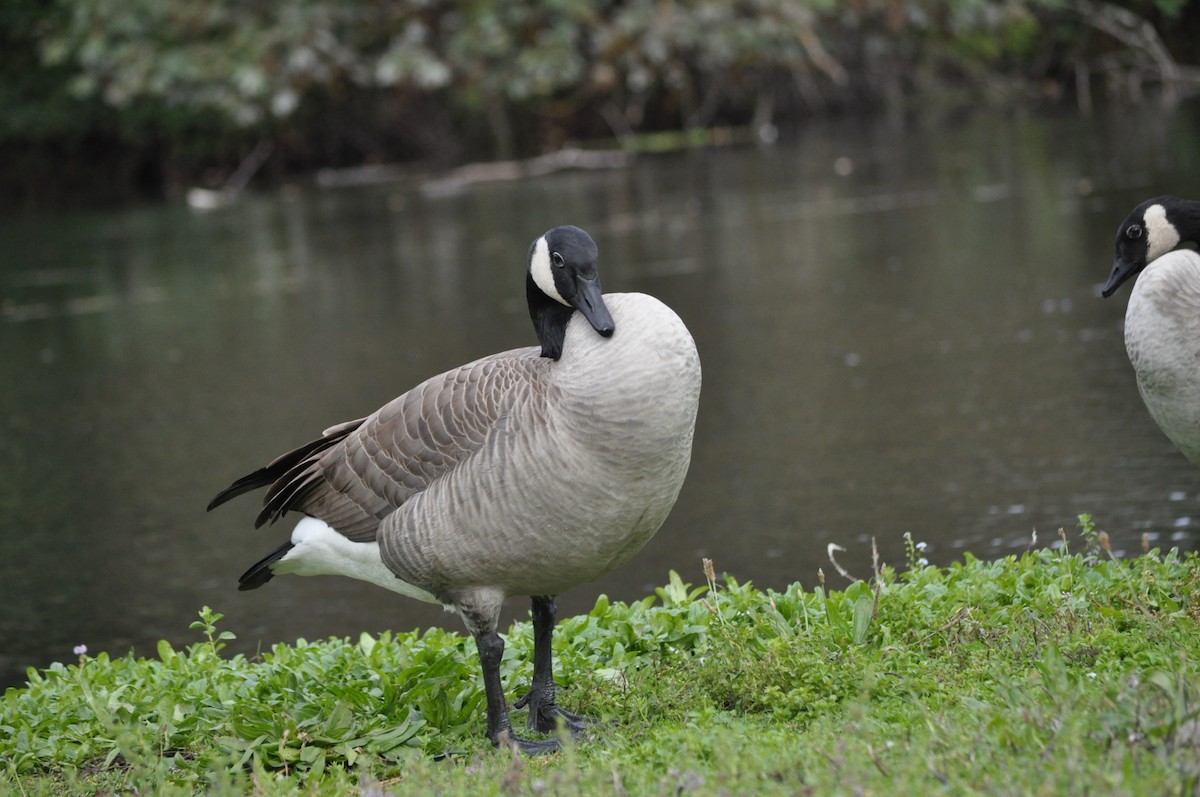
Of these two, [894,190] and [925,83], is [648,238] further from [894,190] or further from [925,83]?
[925,83]

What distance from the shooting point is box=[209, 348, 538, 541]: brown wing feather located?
4605 mm

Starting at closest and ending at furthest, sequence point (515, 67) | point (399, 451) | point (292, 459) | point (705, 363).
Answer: point (399, 451) < point (292, 459) < point (705, 363) < point (515, 67)

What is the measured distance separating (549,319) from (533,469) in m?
0.53

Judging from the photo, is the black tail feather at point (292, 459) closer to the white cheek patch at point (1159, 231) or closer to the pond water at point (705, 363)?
the pond water at point (705, 363)

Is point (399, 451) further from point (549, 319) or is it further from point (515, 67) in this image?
point (515, 67)

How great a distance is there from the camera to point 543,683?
15.8 ft

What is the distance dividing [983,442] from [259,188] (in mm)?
23325

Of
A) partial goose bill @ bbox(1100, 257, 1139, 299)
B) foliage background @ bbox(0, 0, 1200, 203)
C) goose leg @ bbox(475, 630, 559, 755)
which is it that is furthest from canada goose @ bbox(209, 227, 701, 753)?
foliage background @ bbox(0, 0, 1200, 203)

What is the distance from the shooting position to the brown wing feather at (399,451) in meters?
4.61

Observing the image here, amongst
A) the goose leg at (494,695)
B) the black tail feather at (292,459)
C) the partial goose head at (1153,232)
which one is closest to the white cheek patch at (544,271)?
the black tail feather at (292,459)

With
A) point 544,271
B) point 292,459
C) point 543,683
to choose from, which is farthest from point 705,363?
point 544,271

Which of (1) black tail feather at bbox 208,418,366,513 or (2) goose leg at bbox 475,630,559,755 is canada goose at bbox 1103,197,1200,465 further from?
(1) black tail feather at bbox 208,418,366,513

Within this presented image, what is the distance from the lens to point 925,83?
30.7 metres

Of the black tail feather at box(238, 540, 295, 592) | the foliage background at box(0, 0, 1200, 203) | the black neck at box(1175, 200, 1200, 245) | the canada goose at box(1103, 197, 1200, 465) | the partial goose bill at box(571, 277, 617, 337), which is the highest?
the foliage background at box(0, 0, 1200, 203)
